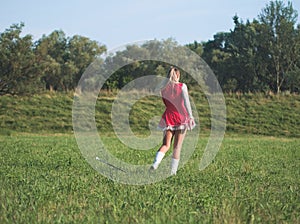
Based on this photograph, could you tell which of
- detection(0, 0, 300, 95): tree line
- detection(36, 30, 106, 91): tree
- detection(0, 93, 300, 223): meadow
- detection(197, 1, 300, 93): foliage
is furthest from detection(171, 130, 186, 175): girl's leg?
detection(36, 30, 106, 91): tree

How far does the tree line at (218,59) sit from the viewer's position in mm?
37312

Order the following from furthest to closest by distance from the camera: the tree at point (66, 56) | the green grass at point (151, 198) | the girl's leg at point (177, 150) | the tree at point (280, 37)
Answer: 1. the tree at point (66, 56)
2. the tree at point (280, 37)
3. the girl's leg at point (177, 150)
4. the green grass at point (151, 198)

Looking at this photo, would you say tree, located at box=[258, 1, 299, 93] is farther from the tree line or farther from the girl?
the girl

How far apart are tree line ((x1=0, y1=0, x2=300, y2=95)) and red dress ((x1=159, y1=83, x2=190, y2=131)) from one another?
21.6 metres

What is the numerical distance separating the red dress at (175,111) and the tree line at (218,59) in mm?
21584

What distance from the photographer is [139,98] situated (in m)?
39.4

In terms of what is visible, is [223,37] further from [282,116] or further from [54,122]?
[54,122]

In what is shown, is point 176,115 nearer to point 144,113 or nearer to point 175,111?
point 175,111

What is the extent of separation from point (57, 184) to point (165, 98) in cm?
352

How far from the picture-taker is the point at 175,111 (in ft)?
A: 33.8

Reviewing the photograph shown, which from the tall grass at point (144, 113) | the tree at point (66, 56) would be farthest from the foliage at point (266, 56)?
the tree at point (66, 56)

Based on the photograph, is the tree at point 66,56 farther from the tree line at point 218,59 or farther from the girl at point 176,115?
the girl at point 176,115

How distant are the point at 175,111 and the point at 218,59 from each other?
61568mm

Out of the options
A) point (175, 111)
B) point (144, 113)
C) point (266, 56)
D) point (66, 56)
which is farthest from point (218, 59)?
point (175, 111)
